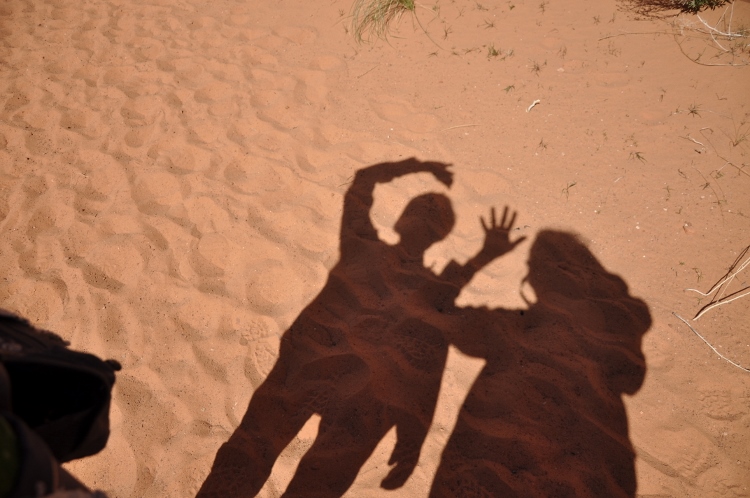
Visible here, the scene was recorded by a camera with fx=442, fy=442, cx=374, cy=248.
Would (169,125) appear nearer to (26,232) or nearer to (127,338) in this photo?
(26,232)

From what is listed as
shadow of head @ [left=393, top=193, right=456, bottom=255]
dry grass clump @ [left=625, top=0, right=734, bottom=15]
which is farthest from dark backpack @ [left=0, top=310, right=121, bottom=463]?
dry grass clump @ [left=625, top=0, right=734, bottom=15]

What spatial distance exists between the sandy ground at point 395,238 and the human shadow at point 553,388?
14 mm

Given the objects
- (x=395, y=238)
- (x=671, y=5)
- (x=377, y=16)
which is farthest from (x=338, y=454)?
(x=671, y=5)

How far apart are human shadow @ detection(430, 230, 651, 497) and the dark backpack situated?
1633mm

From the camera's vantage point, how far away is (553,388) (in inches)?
98.6

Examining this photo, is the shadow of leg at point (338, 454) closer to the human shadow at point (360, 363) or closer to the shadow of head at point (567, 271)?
the human shadow at point (360, 363)

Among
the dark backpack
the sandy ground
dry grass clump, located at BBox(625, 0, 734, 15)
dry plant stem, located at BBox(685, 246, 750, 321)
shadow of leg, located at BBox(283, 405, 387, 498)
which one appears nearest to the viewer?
the dark backpack

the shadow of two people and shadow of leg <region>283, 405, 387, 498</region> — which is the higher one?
the shadow of two people

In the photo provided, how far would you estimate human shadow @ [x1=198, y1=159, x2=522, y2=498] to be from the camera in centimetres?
231

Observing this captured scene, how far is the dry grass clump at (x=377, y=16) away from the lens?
14.7 feet

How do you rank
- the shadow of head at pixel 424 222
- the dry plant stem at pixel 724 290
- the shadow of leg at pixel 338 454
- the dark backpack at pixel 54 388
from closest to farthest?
the dark backpack at pixel 54 388 → the shadow of leg at pixel 338 454 → the dry plant stem at pixel 724 290 → the shadow of head at pixel 424 222

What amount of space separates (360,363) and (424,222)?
1.11 metres

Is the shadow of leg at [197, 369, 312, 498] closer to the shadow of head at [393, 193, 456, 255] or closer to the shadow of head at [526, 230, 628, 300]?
the shadow of head at [393, 193, 456, 255]

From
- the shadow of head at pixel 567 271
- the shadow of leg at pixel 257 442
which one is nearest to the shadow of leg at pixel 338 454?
the shadow of leg at pixel 257 442
